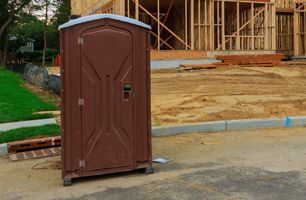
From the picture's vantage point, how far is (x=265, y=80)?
1767 centimetres

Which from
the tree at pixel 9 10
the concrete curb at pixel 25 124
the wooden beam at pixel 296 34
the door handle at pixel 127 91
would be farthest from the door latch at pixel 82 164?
the tree at pixel 9 10

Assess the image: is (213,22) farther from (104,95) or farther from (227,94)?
(104,95)

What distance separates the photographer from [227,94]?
579 inches

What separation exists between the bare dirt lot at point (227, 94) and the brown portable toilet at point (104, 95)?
12.8 feet

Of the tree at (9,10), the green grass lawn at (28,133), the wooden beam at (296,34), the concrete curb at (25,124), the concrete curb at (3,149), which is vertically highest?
the tree at (9,10)

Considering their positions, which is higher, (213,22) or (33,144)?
(213,22)

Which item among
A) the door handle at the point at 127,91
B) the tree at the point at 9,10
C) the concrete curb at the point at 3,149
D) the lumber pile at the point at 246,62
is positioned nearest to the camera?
the door handle at the point at 127,91

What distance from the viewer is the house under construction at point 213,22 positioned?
81.0 ft

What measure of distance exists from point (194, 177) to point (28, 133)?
4.19 meters

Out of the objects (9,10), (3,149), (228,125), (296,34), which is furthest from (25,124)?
(9,10)

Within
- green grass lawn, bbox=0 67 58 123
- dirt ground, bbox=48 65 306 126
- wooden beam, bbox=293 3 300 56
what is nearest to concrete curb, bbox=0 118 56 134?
green grass lawn, bbox=0 67 58 123

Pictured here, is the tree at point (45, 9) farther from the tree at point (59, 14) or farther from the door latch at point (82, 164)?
the door latch at point (82, 164)

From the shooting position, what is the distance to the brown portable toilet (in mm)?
6039

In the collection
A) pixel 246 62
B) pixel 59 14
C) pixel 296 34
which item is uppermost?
pixel 59 14
